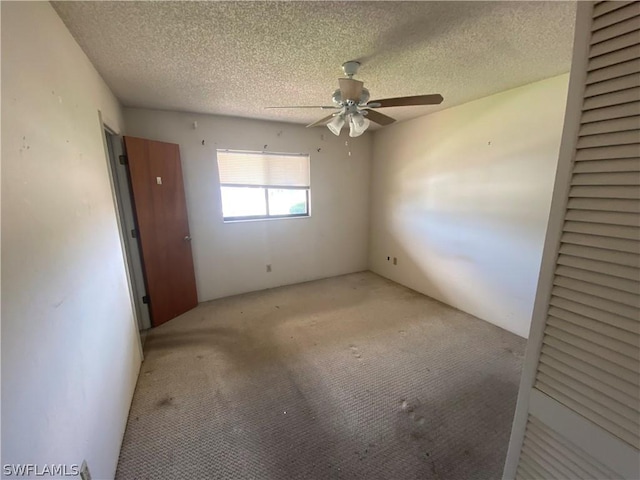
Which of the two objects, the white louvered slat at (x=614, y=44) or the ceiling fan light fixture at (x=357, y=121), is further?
the ceiling fan light fixture at (x=357, y=121)

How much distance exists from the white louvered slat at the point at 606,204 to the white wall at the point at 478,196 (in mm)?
2125

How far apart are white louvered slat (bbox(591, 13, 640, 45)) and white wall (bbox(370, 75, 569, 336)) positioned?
2111mm

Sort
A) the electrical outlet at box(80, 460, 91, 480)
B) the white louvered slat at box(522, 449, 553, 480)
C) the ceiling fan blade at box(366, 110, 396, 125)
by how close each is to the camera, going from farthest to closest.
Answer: the ceiling fan blade at box(366, 110, 396, 125) < the electrical outlet at box(80, 460, 91, 480) < the white louvered slat at box(522, 449, 553, 480)


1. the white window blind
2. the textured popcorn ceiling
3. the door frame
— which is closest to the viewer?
the textured popcorn ceiling

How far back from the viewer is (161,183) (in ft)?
9.46

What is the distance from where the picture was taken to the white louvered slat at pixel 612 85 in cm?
60

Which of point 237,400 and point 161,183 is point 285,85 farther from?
point 237,400

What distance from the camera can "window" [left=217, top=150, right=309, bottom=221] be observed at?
3496 millimetres

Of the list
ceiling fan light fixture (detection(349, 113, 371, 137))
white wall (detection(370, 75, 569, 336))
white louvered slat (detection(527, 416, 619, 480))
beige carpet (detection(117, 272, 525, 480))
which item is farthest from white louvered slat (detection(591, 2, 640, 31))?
white wall (detection(370, 75, 569, 336))

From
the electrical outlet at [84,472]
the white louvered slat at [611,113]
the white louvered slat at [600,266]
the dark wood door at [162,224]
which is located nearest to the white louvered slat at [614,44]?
the white louvered slat at [611,113]

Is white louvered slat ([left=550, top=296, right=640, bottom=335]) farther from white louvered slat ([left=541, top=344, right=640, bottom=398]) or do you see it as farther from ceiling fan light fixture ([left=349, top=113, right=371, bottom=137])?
ceiling fan light fixture ([left=349, top=113, right=371, bottom=137])

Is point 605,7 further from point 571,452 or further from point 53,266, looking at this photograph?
point 53,266

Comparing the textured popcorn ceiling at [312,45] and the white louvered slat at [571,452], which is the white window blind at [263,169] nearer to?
the textured popcorn ceiling at [312,45]

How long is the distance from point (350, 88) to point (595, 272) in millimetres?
1647
